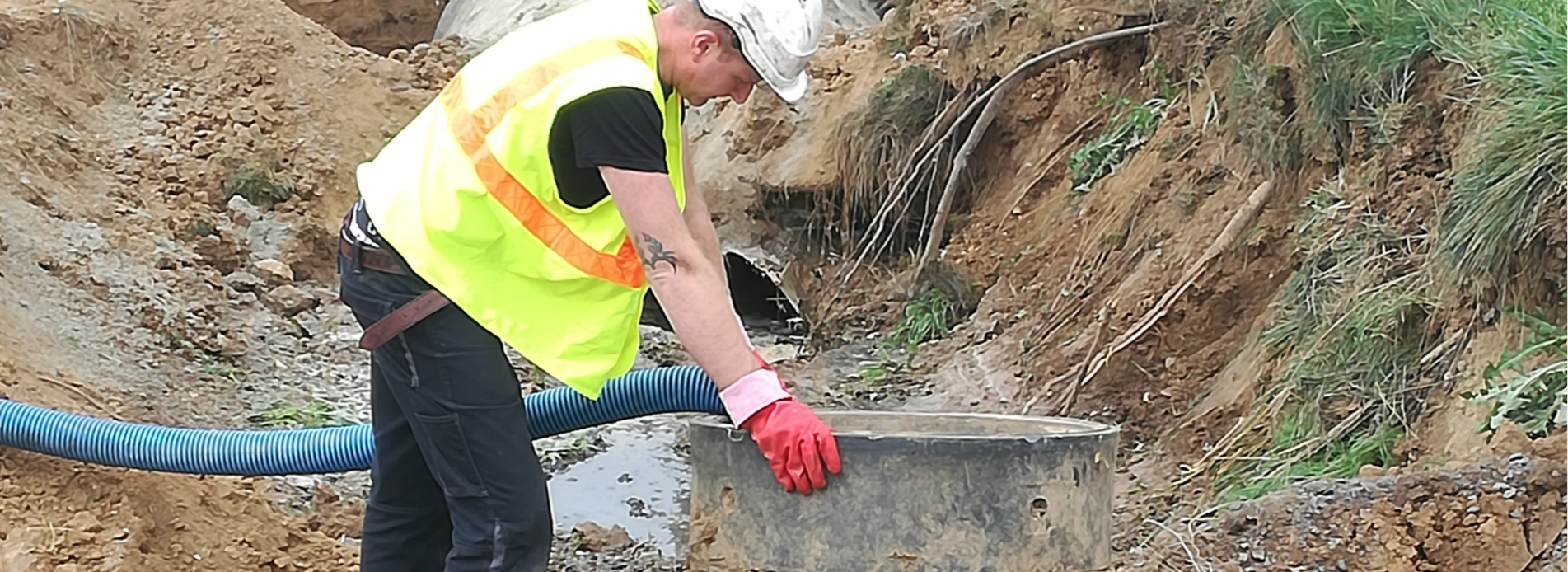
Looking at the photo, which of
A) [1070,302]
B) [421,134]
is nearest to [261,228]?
[1070,302]

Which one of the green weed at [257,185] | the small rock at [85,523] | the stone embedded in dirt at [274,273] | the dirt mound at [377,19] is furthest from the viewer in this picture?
the dirt mound at [377,19]

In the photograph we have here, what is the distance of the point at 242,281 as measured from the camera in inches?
265

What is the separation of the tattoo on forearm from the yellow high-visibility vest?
0.46ft

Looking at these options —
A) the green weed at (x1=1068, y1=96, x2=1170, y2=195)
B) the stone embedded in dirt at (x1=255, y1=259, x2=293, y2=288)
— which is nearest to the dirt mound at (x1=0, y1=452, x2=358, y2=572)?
the stone embedded in dirt at (x1=255, y1=259, x2=293, y2=288)

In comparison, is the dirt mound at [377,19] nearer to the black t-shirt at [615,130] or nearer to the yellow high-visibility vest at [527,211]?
the yellow high-visibility vest at [527,211]

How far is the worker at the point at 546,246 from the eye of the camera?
2396mm

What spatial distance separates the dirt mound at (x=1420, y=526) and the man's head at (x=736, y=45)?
1.59 meters

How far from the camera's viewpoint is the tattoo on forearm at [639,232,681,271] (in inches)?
93.6

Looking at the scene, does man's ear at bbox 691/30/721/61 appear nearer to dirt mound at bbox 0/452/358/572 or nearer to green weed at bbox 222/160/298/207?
dirt mound at bbox 0/452/358/572

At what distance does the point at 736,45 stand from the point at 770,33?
2.8 inches

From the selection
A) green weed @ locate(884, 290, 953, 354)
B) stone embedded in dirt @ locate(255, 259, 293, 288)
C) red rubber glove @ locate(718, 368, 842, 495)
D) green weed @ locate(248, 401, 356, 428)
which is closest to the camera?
red rubber glove @ locate(718, 368, 842, 495)

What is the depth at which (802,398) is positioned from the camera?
19.3ft

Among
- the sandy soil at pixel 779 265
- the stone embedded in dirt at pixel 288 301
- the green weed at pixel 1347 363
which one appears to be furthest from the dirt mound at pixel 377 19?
the green weed at pixel 1347 363

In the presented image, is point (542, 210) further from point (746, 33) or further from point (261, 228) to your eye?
point (261, 228)
